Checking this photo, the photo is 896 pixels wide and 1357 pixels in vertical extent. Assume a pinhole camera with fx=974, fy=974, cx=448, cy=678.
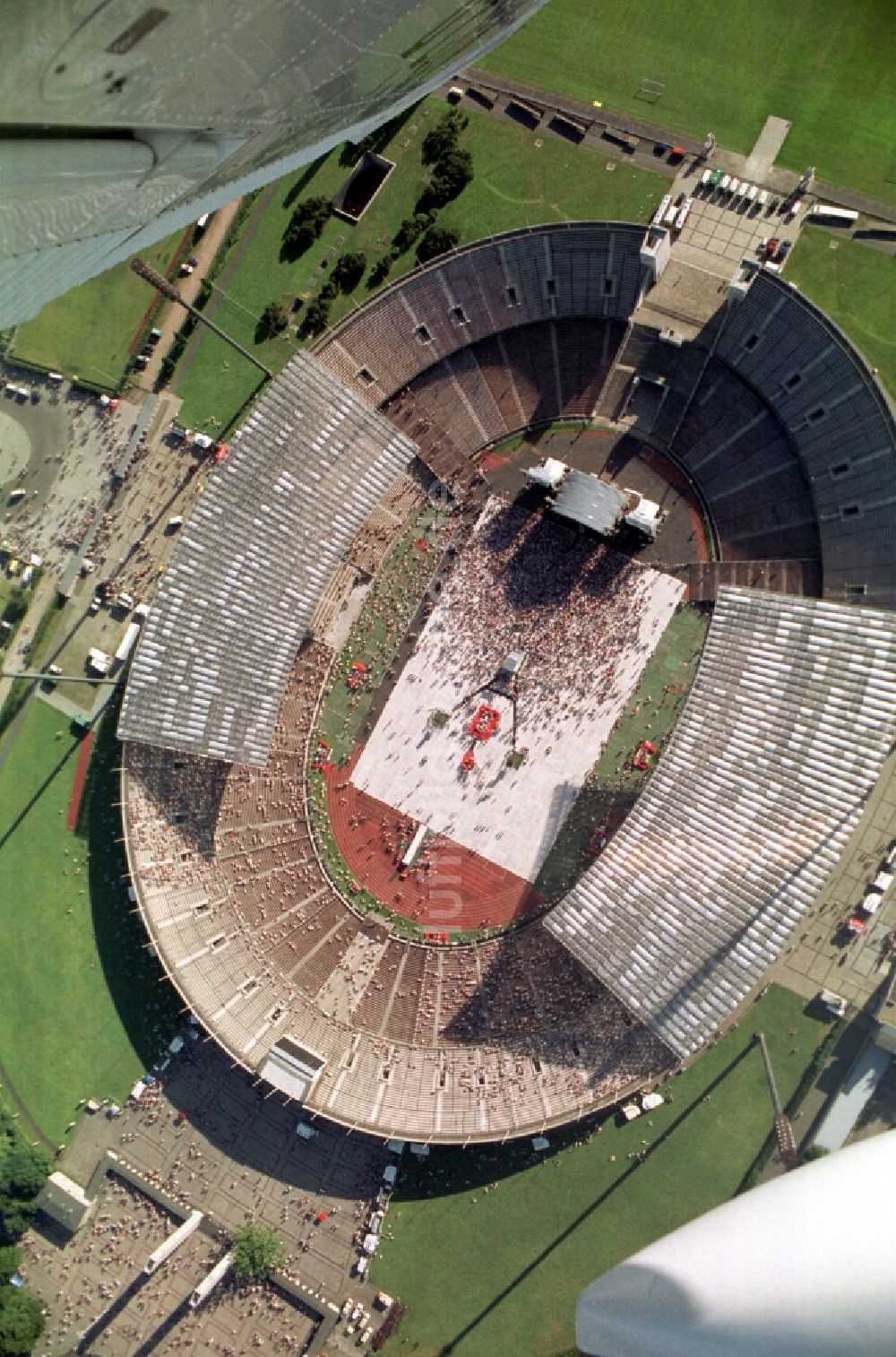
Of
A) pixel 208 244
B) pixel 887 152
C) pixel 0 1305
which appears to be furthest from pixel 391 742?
pixel 887 152

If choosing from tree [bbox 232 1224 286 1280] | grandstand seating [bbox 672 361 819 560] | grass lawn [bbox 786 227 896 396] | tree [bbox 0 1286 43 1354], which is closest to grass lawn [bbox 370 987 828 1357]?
tree [bbox 232 1224 286 1280]

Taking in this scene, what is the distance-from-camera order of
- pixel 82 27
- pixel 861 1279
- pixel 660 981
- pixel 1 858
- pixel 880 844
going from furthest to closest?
pixel 1 858 < pixel 880 844 < pixel 660 981 < pixel 861 1279 < pixel 82 27

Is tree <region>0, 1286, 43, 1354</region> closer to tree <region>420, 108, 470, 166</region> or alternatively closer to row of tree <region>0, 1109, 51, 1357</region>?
row of tree <region>0, 1109, 51, 1357</region>

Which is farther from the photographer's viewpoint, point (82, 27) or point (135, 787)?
point (135, 787)

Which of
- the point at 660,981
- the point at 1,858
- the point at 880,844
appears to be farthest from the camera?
the point at 1,858

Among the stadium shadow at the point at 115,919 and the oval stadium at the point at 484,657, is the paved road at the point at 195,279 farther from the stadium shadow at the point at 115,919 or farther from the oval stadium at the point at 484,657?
the stadium shadow at the point at 115,919

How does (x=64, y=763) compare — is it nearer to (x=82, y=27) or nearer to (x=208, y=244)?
(x=208, y=244)

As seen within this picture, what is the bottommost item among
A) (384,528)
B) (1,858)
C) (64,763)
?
(1,858)
